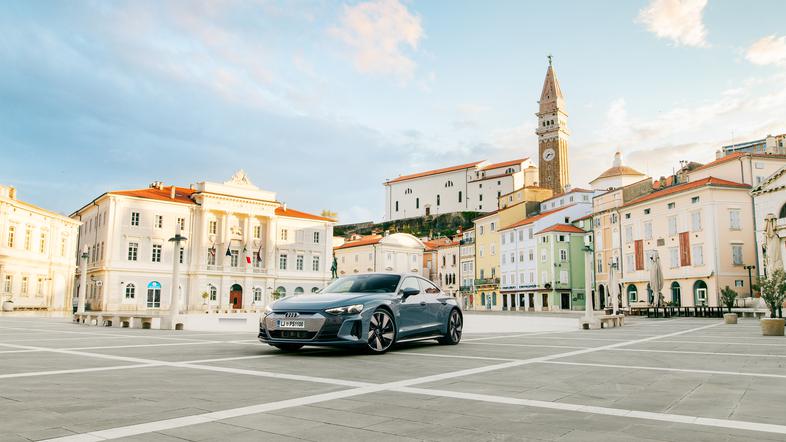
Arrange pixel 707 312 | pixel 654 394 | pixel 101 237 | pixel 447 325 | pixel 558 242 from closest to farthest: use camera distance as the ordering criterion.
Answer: pixel 654 394 < pixel 447 325 < pixel 707 312 < pixel 101 237 < pixel 558 242

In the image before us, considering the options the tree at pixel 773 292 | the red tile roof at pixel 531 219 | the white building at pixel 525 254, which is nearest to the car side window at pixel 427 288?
the tree at pixel 773 292

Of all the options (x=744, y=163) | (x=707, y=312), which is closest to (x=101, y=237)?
(x=707, y=312)

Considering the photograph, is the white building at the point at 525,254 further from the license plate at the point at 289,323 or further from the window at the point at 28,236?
the license plate at the point at 289,323

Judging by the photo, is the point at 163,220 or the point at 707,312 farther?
the point at 163,220

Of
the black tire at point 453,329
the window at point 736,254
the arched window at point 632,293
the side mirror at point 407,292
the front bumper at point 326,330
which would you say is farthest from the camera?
the arched window at point 632,293

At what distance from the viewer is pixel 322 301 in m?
9.53

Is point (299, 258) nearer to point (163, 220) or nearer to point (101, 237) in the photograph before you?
point (163, 220)

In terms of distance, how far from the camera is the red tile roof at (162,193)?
192 feet

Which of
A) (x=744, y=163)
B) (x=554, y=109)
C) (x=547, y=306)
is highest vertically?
(x=554, y=109)

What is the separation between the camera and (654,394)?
5.88m

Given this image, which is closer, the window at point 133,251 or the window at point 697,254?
the window at point 697,254

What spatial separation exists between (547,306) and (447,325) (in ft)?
193

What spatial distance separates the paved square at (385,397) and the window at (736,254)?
40.6 metres

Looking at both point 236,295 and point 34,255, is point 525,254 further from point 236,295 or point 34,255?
point 34,255
